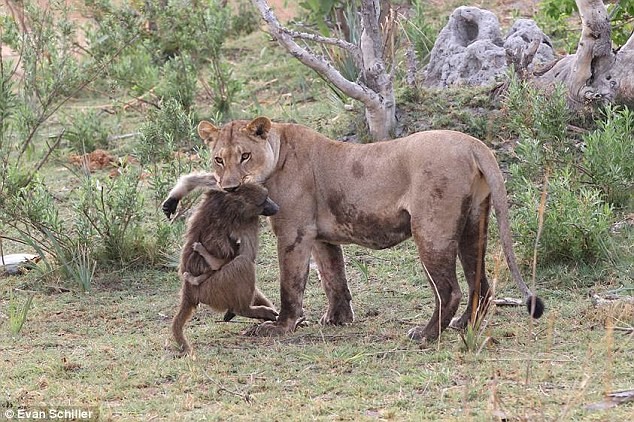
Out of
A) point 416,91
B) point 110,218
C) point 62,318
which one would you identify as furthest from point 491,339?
point 416,91

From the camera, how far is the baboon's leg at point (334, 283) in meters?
7.01

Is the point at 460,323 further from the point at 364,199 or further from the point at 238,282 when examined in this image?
the point at 238,282

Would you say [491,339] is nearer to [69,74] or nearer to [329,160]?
[329,160]

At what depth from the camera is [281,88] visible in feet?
42.2

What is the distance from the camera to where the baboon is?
21.5 feet

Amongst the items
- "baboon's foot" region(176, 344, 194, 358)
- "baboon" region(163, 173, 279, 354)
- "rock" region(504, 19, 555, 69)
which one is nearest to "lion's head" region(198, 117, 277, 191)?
"baboon" region(163, 173, 279, 354)

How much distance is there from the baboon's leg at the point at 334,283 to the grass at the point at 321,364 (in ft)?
0.34

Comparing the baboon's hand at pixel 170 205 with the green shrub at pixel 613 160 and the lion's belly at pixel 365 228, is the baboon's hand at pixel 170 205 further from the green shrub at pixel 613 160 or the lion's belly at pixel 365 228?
the green shrub at pixel 613 160

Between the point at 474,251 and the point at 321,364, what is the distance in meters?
1.21

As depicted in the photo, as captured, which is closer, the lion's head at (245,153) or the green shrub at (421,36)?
the lion's head at (245,153)

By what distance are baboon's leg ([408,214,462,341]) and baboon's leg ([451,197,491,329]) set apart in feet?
0.54

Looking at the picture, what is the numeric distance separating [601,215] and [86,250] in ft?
11.6

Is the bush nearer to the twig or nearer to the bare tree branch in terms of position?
the bare tree branch

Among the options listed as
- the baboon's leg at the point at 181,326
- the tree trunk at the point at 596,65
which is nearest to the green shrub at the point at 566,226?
the tree trunk at the point at 596,65
